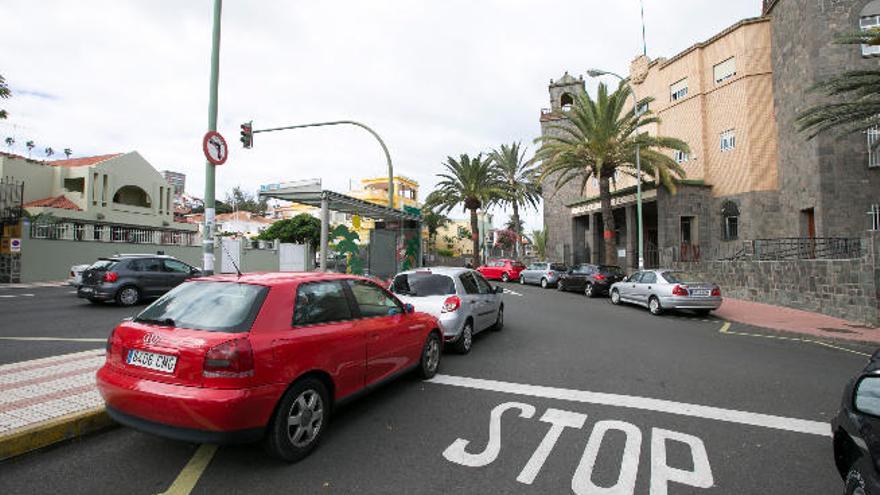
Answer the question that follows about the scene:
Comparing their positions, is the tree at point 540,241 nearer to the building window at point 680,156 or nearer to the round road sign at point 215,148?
the building window at point 680,156

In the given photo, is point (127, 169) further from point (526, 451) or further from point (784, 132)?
point (784, 132)

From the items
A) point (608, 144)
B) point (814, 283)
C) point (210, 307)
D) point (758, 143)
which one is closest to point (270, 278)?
point (210, 307)

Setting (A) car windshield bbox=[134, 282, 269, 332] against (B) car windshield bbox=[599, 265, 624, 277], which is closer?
(A) car windshield bbox=[134, 282, 269, 332]

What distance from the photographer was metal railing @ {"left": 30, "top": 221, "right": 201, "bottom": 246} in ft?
83.1

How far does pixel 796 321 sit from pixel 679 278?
313 centimetres

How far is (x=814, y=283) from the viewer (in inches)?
553

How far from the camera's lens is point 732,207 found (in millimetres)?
23641

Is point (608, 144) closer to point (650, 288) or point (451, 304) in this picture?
point (650, 288)

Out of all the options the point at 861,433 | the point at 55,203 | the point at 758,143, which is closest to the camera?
the point at 861,433

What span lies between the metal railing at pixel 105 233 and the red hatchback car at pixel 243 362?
27.7m

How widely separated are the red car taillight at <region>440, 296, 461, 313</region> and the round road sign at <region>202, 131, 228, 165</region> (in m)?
4.78

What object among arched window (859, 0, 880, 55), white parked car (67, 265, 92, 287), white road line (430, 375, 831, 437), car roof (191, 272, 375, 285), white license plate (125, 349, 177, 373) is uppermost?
arched window (859, 0, 880, 55)

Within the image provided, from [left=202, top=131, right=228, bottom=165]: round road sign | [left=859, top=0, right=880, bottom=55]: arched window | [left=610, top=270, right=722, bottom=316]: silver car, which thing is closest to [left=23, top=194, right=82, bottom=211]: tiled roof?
[left=202, top=131, right=228, bottom=165]: round road sign

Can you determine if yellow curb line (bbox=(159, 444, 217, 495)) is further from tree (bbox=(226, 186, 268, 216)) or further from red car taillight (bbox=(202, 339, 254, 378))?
tree (bbox=(226, 186, 268, 216))
